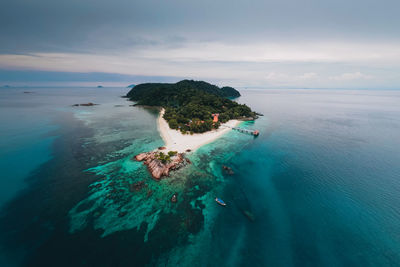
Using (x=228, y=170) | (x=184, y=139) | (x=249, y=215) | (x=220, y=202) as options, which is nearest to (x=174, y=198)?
(x=220, y=202)

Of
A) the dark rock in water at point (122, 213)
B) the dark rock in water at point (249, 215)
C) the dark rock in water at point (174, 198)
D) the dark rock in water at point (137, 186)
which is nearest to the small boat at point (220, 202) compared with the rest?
the dark rock in water at point (249, 215)

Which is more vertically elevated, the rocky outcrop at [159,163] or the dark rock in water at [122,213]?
the rocky outcrop at [159,163]

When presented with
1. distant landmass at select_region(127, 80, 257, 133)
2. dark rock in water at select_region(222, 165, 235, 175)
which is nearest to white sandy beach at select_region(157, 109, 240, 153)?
distant landmass at select_region(127, 80, 257, 133)

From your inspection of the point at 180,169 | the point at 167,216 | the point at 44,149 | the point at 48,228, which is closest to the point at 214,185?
the point at 180,169

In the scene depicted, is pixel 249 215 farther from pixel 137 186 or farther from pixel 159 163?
pixel 137 186

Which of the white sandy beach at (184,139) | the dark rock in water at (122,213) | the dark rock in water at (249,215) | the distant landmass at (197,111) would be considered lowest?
the dark rock in water at (122,213)

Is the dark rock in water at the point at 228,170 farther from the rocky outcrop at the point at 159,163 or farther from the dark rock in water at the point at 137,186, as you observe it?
the dark rock in water at the point at 137,186

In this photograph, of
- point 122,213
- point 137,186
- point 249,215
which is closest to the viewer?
point 122,213

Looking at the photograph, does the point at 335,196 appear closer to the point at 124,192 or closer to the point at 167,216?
the point at 167,216
